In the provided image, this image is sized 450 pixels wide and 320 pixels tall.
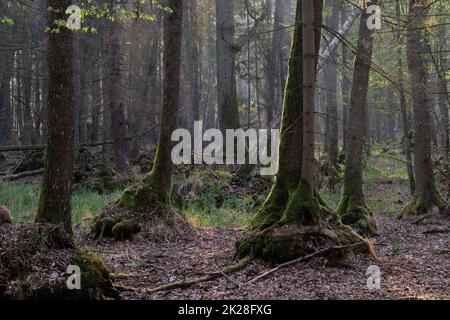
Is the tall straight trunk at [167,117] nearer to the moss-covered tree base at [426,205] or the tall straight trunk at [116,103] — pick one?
the moss-covered tree base at [426,205]

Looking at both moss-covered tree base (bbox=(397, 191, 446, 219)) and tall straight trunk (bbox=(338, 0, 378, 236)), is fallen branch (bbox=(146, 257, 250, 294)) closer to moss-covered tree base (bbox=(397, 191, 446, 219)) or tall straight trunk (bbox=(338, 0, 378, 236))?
tall straight trunk (bbox=(338, 0, 378, 236))

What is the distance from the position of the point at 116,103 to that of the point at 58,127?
424 inches

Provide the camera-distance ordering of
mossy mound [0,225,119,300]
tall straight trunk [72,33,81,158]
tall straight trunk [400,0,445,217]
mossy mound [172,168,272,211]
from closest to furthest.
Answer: mossy mound [0,225,119,300]
tall straight trunk [400,0,445,217]
mossy mound [172,168,272,211]
tall straight trunk [72,33,81,158]

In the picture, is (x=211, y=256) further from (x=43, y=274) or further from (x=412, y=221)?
(x=412, y=221)

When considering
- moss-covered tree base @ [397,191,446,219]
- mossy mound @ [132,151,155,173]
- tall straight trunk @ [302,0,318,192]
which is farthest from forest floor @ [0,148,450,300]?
mossy mound @ [132,151,155,173]

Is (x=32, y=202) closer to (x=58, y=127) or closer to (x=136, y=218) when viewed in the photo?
(x=136, y=218)

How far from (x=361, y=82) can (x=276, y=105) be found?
15.3 metres

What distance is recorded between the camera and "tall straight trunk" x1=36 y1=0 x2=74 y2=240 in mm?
5664

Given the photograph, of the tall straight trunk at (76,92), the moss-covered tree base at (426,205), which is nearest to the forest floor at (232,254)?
the moss-covered tree base at (426,205)

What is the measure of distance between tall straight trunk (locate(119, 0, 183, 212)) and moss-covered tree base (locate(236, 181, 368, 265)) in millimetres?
2986

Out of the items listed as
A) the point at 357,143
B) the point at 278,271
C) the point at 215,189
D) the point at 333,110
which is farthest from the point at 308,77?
the point at 333,110

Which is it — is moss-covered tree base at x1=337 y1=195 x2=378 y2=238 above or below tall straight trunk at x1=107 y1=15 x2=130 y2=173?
below
